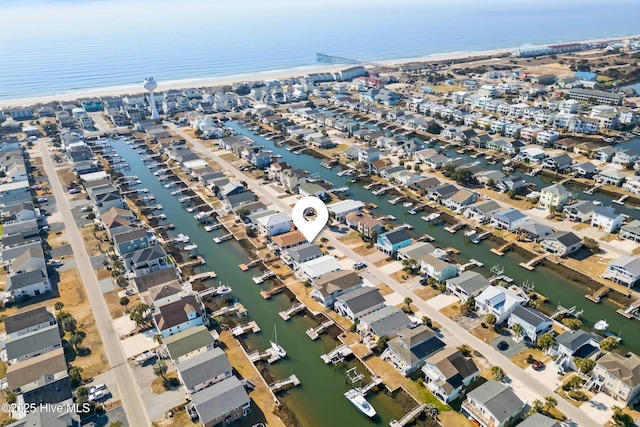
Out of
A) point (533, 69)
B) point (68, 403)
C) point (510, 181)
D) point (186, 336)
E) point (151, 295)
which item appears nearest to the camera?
point (68, 403)

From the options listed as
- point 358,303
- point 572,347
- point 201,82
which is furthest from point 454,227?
point 201,82

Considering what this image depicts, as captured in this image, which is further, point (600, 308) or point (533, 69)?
point (533, 69)

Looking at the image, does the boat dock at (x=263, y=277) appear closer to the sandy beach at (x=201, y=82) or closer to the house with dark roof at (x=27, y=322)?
the house with dark roof at (x=27, y=322)

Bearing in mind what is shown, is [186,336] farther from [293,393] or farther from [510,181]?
[510,181]

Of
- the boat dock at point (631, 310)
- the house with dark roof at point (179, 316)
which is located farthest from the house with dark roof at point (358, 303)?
the boat dock at point (631, 310)

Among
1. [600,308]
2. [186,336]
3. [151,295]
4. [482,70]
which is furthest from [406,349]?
[482,70]

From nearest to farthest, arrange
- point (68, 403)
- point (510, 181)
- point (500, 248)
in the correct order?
point (68, 403) → point (500, 248) → point (510, 181)

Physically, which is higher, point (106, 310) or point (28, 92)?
point (28, 92)
